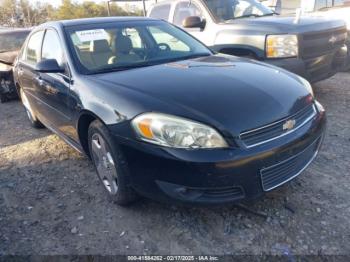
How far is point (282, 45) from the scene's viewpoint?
4.70 metres

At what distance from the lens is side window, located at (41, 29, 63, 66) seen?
355 cm

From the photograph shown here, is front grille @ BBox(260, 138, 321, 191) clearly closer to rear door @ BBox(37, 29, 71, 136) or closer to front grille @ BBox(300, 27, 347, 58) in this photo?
rear door @ BBox(37, 29, 71, 136)

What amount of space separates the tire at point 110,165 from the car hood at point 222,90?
1.35ft

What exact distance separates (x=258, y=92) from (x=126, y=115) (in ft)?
3.25

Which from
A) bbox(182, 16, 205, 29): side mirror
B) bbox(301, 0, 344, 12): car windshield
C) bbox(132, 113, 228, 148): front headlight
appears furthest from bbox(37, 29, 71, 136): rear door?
bbox(301, 0, 344, 12): car windshield

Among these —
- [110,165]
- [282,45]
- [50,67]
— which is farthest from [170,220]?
[282,45]

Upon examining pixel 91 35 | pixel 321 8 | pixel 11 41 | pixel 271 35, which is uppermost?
pixel 91 35

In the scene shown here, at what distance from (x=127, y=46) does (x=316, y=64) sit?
275 centimetres

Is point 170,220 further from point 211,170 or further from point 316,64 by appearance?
point 316,64

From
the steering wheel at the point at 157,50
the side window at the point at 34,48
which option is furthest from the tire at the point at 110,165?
the side window at the point at 34,48

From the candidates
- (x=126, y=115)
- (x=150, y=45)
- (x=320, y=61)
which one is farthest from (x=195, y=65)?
(x=320, y=61)

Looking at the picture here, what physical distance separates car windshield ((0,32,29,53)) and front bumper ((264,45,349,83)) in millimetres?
5897

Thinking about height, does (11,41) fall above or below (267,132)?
below

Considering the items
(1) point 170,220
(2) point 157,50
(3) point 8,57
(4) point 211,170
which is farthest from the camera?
(3) point 8,57
